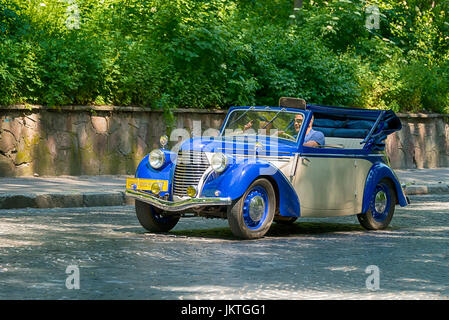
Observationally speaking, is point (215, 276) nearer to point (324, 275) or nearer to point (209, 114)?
point (324, 275)

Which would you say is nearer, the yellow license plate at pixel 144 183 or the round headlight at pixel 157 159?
the yellow license plate at pixel 144 183

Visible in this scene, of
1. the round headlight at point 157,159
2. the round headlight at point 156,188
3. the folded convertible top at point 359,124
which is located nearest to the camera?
the round headlight at point 156,188

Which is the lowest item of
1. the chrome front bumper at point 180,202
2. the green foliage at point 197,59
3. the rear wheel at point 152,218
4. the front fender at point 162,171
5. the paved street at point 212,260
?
the paved street at point 212,260

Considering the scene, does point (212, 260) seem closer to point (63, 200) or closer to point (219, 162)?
point (219, 162)

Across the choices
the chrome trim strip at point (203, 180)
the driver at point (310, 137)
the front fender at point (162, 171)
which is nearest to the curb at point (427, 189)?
the driver at point (310, 137)

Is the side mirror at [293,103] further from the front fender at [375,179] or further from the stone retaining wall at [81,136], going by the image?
the stone retaining wall at [81,136]

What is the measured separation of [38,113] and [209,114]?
14.8 feet

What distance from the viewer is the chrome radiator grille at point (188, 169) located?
33.9 ft

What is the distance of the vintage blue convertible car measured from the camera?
1013cm

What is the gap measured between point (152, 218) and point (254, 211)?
135 cm

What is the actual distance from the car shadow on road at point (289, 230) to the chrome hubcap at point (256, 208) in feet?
1.19

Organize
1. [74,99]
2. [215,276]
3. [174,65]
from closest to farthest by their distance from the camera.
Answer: [215,276] → [74,99] → [174,65]

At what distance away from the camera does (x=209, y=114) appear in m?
20.4

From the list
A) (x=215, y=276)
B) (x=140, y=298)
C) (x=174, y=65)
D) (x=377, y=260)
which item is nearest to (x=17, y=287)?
(x=140, y=298)
